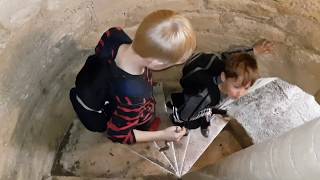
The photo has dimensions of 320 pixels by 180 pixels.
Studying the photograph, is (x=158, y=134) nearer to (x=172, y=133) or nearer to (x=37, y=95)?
(x=172, y=133)

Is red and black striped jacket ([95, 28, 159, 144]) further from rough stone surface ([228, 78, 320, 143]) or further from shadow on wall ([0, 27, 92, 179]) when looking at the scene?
rough stone surface ([228, 78, 320, 143])

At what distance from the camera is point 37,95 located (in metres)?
2.25

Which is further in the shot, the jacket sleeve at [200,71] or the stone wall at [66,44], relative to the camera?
the jacket sleeve at [200,71]

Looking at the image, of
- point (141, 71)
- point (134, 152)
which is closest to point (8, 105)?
point (141, 71)

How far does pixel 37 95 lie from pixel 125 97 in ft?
1.62

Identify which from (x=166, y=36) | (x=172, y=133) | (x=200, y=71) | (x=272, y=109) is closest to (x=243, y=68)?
(x=200, y=71)

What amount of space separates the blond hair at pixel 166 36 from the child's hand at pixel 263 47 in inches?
37.0

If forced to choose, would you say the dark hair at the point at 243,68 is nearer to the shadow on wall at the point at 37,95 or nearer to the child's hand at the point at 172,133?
the child's hand at the point at 172,133

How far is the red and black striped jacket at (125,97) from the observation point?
6.20ft

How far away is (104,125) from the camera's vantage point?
2.24 m

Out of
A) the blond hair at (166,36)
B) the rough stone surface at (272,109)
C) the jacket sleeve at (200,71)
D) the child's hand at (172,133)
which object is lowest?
the rough stone surface at (272,109)

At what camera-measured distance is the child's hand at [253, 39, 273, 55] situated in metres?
2.61

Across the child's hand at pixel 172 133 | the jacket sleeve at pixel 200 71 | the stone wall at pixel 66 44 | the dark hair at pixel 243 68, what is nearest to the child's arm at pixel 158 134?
the child's hand at pixel 172 133

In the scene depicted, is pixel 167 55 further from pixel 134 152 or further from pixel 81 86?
pixel 134 152
